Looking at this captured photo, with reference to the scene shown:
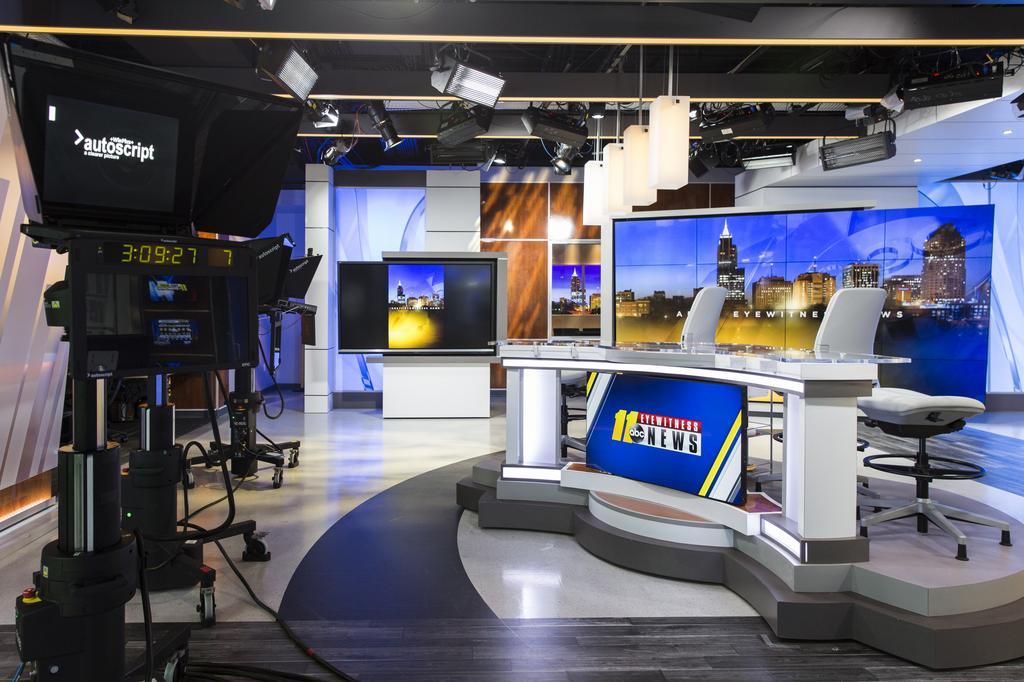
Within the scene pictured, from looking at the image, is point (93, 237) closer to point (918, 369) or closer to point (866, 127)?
point (866, 127)

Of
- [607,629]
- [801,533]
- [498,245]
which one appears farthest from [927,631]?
[498,245]

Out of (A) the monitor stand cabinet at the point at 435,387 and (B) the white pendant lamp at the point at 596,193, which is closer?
(B) the white pendant lamp at the point at 596,193

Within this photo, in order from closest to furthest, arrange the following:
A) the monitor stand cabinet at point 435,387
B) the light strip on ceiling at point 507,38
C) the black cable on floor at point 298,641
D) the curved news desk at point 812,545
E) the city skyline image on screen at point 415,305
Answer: the black cable on floor at point 298,641, the curved news desk at point 812,545, the light strip on ceiling at point 507,38, the monitor stand cabinet at point 435,387, the city skyline image on screen at point 415,305

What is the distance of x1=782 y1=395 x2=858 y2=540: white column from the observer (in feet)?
8.36

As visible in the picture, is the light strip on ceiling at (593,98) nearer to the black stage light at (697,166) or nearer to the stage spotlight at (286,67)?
the stage spotlight at (286,67)

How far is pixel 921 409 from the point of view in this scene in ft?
9.46

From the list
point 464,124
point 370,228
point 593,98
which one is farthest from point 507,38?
point 370,228

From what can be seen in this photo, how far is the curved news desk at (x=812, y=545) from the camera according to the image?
2334 mm

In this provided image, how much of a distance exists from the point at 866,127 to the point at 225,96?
21.9 ft

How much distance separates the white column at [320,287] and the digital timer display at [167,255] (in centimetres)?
675

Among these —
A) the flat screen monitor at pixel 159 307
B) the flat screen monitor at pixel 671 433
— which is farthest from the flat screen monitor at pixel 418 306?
the flat screen monitor at pixel 159 307

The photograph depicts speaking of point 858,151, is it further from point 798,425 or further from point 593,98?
point 798,425

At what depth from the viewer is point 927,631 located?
2246 millimetres

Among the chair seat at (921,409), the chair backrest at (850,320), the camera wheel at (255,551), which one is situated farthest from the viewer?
the chair backrest at (850,320)
